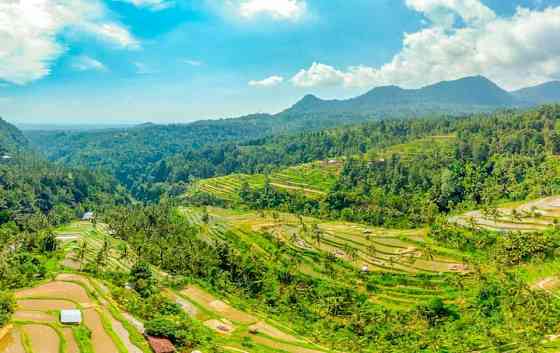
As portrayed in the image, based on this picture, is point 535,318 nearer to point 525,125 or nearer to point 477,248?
point 477,248

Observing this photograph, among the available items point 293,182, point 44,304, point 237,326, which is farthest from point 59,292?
point 293,182

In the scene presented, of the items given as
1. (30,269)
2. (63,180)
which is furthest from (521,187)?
(63,180)

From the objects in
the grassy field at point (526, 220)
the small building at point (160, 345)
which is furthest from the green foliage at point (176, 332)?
the grassy field at point (526, 220)

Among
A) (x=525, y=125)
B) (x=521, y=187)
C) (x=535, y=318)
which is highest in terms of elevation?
(x=525, y=125)

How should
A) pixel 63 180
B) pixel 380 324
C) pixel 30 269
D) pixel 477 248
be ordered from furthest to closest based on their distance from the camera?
1. pixel 63 180
2. pixel 477 248
3. pixel 30 269
4. pixel 380 324

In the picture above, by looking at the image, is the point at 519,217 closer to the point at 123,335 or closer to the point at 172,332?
the point at 172,332
